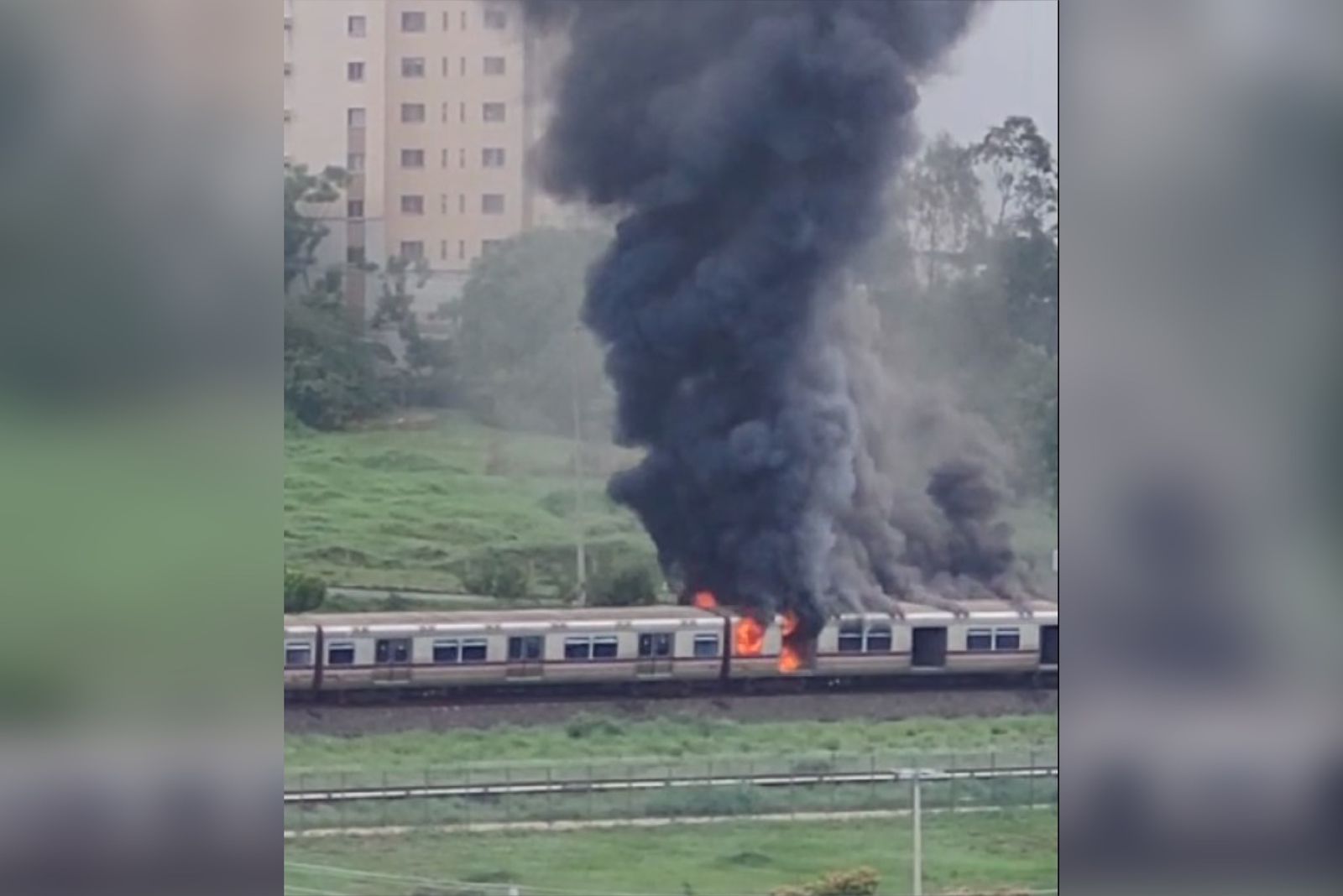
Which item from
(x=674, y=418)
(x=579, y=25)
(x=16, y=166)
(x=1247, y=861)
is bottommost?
(x=1247, y=861)

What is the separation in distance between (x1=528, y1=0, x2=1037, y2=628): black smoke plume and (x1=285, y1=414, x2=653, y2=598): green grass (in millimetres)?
99

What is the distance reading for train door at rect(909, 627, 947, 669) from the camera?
261cm

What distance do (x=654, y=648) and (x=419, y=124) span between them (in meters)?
0.92

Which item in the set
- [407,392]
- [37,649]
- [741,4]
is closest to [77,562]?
[37,649]

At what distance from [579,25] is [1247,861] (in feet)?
5.13

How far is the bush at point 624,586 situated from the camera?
2.54 m

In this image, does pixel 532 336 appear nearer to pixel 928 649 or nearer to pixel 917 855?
pixel 928 649

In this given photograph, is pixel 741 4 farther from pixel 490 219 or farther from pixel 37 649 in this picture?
pixel 37 649

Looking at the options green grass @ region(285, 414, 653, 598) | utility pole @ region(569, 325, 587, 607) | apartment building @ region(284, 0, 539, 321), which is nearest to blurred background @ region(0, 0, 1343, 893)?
apartment building @ region(284, 0, 539, 321)

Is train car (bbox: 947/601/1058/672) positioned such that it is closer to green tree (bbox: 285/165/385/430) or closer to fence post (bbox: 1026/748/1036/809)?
fence post (bbox: 1026/748/1036/809)

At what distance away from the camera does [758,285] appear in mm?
2543

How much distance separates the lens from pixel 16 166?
1.73 metres

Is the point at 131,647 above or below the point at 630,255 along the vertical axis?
below

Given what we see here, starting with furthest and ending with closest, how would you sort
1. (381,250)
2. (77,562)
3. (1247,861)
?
(381,250) → (1247,861) → (77,562)
